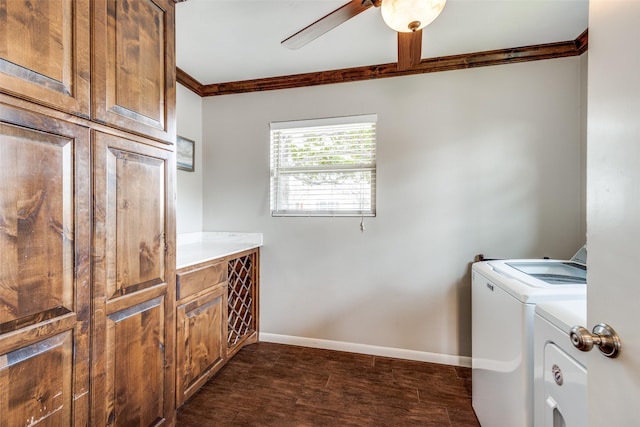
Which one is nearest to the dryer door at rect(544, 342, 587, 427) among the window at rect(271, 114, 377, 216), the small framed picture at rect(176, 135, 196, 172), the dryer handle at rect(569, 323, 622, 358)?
the dryer handle at rect(569, 323, 622, 358)

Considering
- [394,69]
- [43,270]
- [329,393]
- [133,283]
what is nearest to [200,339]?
[133,283]

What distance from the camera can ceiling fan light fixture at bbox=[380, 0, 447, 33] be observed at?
111cm

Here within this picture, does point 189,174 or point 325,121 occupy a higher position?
point 325,121

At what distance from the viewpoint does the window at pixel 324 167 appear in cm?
248

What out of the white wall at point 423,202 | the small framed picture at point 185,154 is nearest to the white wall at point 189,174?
the small framed picture at point 185,154

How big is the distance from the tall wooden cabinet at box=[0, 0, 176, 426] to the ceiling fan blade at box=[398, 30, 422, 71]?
1.25m

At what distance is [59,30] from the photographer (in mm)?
1000

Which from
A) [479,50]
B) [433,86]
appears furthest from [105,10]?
[479,50]

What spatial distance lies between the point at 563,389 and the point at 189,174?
2.86 metres

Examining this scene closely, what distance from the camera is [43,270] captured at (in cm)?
96

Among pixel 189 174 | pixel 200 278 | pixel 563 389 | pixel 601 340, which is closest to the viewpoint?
pixel 601 340

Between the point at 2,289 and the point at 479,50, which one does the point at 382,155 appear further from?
the point at 2,289

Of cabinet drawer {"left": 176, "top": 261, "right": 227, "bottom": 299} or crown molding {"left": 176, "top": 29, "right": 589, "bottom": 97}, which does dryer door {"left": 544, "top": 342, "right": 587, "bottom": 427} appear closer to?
cabinet drawer {"left": 176, "top": 261, "right": 227, "bottom": 299}

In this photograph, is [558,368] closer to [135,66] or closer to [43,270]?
[43,270]
